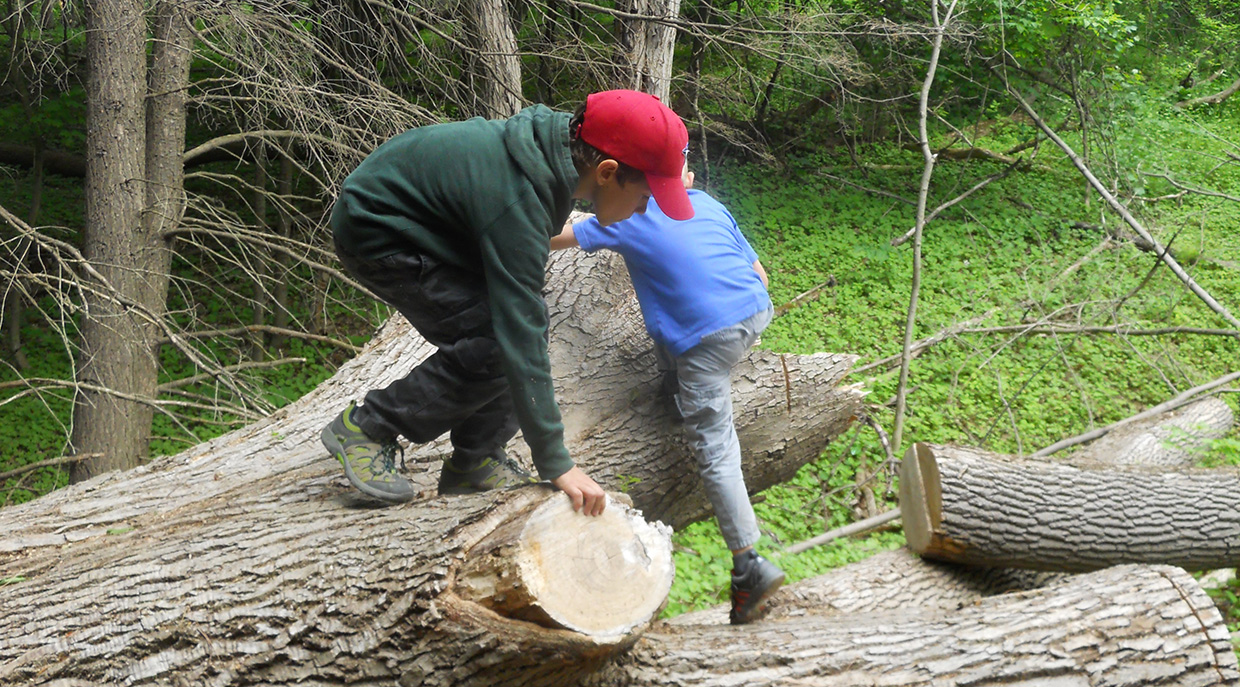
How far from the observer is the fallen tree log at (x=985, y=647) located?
91.8 inches

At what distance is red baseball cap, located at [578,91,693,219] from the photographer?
2.19 meters

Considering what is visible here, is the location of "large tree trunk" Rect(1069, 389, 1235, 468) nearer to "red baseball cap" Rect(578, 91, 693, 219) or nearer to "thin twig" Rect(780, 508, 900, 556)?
"thin twig" Rect(780, 508, 900, 556)

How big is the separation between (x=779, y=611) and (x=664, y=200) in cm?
187

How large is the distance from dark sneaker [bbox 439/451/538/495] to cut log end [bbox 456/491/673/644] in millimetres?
655

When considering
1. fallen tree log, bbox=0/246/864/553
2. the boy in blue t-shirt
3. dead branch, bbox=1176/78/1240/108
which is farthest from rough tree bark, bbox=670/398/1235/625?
dead branch, bbox=1176/78/1240/108

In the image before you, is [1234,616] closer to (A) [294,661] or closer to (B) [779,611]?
(B) [779,611]

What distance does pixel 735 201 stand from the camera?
9570mm

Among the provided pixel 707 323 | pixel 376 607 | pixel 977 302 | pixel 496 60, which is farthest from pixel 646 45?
pixel 376 607

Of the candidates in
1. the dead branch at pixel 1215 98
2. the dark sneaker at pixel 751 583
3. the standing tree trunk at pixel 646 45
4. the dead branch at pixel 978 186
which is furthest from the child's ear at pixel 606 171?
the dead branch at pixel 1215 98

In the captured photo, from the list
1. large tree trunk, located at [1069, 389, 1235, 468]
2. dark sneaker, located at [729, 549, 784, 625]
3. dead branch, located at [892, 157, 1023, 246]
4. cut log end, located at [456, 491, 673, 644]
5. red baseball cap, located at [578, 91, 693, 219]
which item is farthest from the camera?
dead branch, located at [892, 157, 1023, 246]

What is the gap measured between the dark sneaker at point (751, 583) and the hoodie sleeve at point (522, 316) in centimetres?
113

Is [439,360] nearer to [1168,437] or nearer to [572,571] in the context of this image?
[572,571]

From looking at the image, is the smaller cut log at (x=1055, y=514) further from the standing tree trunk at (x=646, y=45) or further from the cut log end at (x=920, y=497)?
the standing tree trunk at (x=646, y=45)

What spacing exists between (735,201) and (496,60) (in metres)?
4.38
